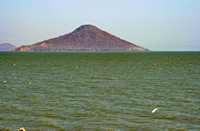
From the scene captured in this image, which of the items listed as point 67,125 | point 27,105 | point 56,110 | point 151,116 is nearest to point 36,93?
point 27,105

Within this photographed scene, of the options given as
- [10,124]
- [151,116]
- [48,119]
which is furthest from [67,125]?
[151,116]

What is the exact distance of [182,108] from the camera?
46.1ft

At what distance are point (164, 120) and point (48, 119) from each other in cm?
546

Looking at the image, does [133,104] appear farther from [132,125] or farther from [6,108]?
[6,108]

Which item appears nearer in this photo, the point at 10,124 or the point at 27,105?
the point at 10,124

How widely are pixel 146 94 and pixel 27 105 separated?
8.14 meters

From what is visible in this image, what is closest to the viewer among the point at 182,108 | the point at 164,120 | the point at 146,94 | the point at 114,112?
the point at 164,120

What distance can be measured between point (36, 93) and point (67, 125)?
7650 millimetres

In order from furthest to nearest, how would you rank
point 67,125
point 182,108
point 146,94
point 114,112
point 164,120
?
point 146,94 → point 182,108 → point 114,112 → point 164,120 → point 67,125

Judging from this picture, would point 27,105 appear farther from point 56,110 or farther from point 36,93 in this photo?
point 36,93

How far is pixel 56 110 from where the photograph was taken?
534 inches

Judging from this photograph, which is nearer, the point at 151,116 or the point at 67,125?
the point at 67,125

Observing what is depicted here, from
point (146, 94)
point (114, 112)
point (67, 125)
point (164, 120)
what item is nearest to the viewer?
point (67, 125)

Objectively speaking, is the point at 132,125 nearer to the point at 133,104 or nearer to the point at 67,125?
the point at 67,125
